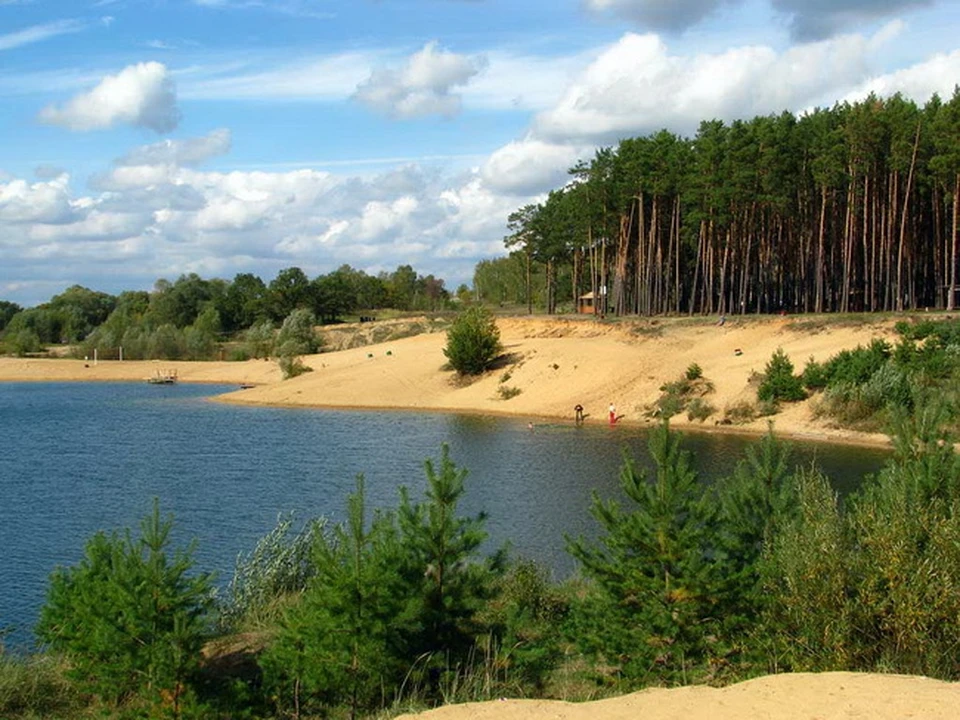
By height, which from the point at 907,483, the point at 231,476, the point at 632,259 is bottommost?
the point at 231,476

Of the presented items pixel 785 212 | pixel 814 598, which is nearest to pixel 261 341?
pixel 785 212

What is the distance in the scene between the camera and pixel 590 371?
212 ft

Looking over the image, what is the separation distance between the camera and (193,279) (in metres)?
148

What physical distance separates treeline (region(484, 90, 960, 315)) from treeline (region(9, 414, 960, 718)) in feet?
165

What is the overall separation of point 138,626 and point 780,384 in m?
44.6

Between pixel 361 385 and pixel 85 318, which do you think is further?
pixel 85 318

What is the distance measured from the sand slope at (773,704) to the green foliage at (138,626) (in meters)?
3.44

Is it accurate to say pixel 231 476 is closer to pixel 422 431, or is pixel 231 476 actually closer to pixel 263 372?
pixel 422 431

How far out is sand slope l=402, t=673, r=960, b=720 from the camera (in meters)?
9.97

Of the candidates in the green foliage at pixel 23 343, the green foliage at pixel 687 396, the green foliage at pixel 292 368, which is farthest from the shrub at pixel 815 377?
the green foliage at pixel 23 343

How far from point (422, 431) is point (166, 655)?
41057 mm

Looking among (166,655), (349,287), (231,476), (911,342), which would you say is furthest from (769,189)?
(349,287)

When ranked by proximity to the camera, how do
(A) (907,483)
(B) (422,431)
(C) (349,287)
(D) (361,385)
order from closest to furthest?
(A) (907,483) → (B) (422,431) → (D) (361,385) → (C) (349,287)

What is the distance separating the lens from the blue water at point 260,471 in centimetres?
2598
